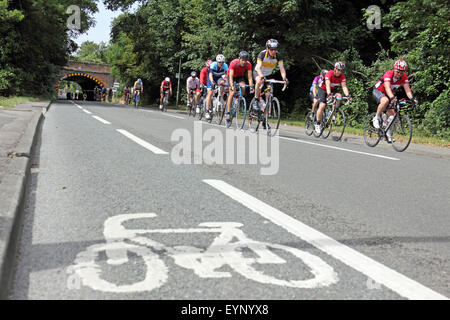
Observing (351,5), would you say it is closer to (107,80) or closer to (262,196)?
(262,196)

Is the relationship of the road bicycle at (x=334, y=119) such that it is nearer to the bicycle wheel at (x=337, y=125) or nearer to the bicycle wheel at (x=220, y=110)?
the bicycle wheel at (x=337, y=125)

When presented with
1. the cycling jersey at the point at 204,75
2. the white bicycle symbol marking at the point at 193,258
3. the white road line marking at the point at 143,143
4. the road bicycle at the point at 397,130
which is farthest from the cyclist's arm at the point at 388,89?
the white bicycle symbol marking at the point at 193,258

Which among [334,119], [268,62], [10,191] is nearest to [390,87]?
[334,119]

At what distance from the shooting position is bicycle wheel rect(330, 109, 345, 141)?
12562 millimetres

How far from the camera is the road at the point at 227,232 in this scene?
2.46 m

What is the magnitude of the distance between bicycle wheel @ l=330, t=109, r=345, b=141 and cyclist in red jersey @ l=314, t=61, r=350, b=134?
35cm

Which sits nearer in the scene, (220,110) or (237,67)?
(237,67)

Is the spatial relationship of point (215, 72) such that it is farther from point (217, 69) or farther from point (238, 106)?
point (238, 106)

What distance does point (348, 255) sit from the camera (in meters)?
2.97

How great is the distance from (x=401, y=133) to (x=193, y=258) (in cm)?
937

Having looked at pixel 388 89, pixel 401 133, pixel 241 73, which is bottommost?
pixel 401 133

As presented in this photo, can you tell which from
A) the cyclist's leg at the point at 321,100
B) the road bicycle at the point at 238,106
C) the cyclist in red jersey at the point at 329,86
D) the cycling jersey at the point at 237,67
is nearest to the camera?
the cyclist in red jersey at the point at 329,86

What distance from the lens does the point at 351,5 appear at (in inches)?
1040

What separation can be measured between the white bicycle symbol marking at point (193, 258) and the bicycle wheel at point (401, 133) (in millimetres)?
8427
